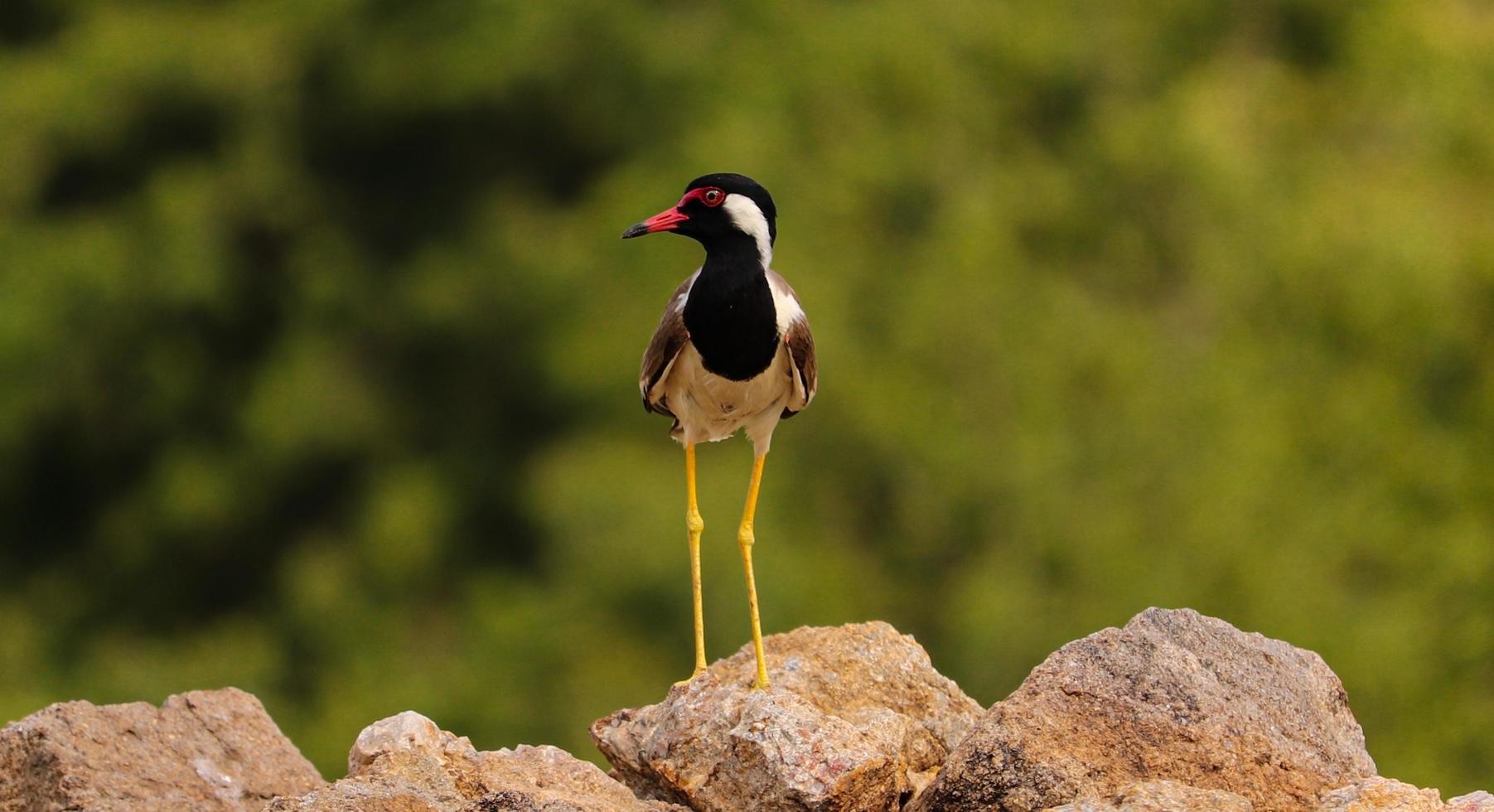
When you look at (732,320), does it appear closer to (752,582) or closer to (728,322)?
(728,322)

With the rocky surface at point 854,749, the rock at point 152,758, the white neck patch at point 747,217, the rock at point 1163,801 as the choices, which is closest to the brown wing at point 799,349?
the white neck patch at point 747,217

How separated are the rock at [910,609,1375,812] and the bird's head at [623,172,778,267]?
2.60 metres

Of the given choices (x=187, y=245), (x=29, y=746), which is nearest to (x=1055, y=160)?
(x=187, y=245)

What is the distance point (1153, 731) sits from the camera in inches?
269

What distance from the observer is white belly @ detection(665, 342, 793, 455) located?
29.7 ft

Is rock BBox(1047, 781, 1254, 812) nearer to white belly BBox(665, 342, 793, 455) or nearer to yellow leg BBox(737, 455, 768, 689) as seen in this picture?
yellow leg BBox(737, 455, 768, 689)

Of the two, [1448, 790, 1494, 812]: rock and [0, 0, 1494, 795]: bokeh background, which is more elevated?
[0, 0, 1494, 795]: bokeh background

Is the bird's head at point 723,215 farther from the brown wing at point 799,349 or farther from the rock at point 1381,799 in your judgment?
the rock at point 1381,799

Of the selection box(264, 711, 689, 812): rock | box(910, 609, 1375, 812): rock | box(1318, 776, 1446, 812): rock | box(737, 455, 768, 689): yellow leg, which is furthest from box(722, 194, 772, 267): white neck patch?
box(1318, 776, 1446, 812): rock

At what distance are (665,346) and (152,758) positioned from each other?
2765 millimetres

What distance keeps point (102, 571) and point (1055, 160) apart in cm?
1150

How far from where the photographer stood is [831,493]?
20.9 meters

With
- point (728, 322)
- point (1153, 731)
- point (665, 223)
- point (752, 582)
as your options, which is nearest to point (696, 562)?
point (752, 582)

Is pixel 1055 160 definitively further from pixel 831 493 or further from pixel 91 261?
pixel 91 261
